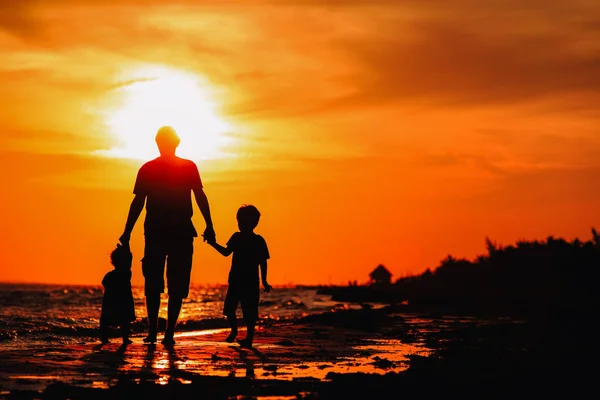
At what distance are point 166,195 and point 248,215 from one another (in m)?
1.49

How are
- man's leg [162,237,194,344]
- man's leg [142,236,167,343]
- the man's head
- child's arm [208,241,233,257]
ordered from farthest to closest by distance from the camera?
child's arm [208,241,233,257], the man's head, man's leg [162,237,194,344], man's leg [142,236,167,343]

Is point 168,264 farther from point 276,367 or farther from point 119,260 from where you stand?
point 276,367

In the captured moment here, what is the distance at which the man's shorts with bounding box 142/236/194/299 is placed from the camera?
12.8m

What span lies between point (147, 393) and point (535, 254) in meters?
29.3

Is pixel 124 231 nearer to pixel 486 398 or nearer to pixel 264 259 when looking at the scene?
pixel 264 259

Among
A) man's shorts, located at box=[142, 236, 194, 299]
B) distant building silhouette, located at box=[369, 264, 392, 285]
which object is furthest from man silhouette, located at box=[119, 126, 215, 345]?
distant building silhouette, located at box=[369, 264, 392, 285]

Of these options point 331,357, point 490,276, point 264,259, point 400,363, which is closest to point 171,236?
point 264,259

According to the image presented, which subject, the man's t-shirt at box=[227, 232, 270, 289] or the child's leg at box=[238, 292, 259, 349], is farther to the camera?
the man's t-shirt at box=[227, 232, 270, 289]

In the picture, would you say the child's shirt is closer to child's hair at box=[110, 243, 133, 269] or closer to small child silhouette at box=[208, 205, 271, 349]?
child's hair at box=[110, 243, 133, 269]

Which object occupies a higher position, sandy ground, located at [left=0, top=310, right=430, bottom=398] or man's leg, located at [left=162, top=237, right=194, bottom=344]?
man's leg, located at [left=162, top=237, right=194, bottom=344]

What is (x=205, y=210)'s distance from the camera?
13.5 meters

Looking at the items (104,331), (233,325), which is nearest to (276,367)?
(233,325)

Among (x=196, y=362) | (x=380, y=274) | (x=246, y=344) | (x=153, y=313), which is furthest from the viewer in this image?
(x=380, y=274)

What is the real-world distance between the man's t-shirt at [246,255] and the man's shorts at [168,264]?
107cm
